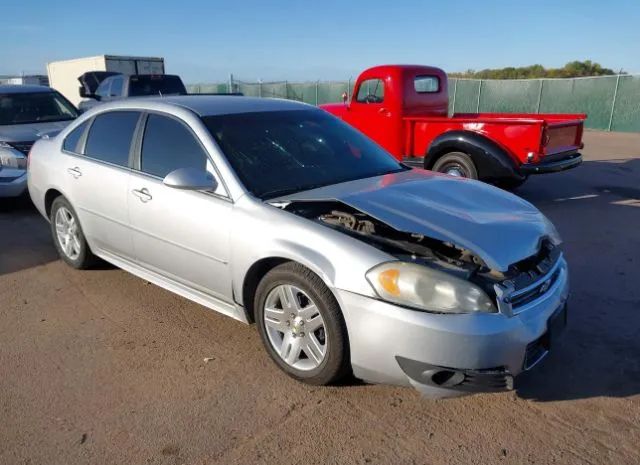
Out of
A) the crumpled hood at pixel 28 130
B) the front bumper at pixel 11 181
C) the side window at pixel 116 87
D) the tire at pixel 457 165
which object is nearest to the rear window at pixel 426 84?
the tire at pixel 457 165

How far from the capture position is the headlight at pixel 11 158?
7.27 metres

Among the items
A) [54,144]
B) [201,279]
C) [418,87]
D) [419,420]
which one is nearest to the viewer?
[419,420]

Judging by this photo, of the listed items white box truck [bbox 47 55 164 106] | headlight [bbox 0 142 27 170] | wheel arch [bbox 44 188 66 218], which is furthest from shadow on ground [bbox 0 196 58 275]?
white box truck [bbox 47 55 164 106]

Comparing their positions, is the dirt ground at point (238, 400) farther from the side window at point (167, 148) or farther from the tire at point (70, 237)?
the side window at point (167, 148)

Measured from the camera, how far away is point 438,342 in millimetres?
2529

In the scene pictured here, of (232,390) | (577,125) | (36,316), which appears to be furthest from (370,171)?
(577,125)

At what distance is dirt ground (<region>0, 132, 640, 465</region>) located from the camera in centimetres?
256

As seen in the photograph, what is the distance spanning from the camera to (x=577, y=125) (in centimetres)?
805

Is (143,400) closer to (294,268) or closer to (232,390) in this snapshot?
(232,390)

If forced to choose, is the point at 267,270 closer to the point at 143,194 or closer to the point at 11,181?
the point at 143,194

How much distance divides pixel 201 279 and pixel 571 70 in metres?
48.2

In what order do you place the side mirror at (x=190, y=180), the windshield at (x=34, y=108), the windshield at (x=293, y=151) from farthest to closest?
the windshield at (x=34, y=108) < the windshield at (x=293, y=151) < the side mirror at (x=190, y=180)

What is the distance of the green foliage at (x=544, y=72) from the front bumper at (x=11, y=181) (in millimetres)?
39797

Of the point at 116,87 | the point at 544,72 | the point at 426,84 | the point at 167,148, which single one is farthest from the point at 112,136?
the point at 544,72
